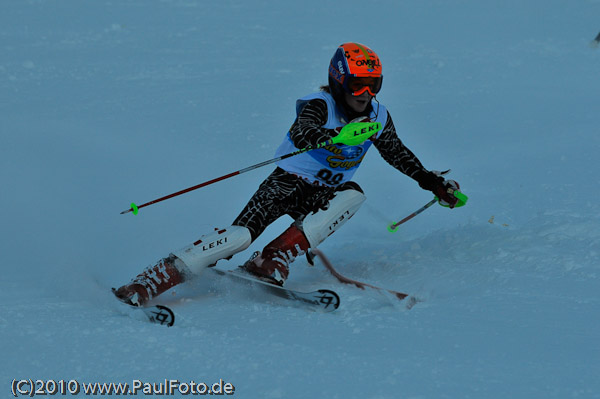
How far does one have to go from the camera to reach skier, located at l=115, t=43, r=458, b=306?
3.70m

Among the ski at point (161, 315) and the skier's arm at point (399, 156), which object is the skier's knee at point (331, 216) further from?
the ski at point (161, 315)

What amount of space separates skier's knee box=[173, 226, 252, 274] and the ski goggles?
3.08ft

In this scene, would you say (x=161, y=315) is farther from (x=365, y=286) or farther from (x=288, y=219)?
(x=288, y=219)

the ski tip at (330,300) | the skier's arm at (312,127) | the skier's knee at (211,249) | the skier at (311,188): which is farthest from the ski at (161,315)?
the skier's arm at (312,127)

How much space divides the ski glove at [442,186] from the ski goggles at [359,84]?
719mm

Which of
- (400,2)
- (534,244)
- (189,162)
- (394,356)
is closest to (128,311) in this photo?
(394,356)

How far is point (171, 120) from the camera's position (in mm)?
7020

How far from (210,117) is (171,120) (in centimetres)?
37

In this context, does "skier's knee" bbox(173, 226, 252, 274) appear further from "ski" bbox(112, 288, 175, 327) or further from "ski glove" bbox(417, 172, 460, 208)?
"ski glove" bbox(417, 172, 460, 208)

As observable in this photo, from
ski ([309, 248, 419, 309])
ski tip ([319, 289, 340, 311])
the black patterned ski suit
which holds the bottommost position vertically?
ski tip ([319, 289, 340, 311])


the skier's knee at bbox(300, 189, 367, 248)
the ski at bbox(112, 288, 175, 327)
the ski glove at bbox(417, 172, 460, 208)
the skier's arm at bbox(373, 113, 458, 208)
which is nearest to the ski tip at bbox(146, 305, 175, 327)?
the ski at bbox(112, 288, 175, 327)

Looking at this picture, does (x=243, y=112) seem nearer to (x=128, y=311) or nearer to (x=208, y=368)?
(x=128, y=311)

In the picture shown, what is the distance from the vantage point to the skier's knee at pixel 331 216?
3.90 metres

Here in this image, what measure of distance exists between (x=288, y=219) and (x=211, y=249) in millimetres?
2527
